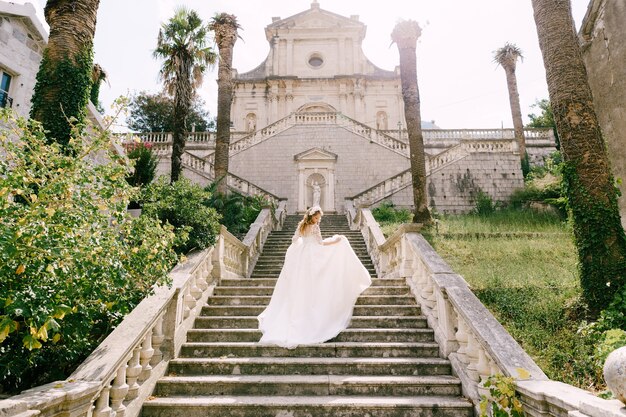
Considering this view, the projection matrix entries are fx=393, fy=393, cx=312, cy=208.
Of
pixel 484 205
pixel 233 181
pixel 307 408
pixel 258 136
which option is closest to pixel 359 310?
pixel 307 408

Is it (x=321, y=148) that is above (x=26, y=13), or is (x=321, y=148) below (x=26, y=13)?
below

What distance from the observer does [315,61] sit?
3453 centimetres

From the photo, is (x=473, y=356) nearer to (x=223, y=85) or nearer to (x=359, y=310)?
(x=359, y=310)

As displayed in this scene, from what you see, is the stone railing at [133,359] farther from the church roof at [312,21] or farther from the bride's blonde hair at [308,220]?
the church roof at [312,21]

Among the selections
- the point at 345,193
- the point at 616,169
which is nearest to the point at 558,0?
the point at 616,169

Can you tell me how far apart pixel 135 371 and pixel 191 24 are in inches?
581

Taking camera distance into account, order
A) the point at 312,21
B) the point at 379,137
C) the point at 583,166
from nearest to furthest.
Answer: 1. the point at 583,166
2. the point at 379,137
3. the point at 312,21

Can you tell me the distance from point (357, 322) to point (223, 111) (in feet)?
34.8

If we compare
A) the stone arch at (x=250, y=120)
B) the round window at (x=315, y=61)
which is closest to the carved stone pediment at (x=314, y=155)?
the stone arch at (x=250, y=120)

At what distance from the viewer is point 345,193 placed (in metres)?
20.3

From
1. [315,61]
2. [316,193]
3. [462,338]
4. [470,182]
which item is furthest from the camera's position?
[315,61]

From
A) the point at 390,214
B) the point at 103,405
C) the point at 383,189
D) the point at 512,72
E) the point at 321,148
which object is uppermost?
the point at 512,72

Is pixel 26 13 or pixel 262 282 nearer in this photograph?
pixel 262 282

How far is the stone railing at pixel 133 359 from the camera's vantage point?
2.85 m
